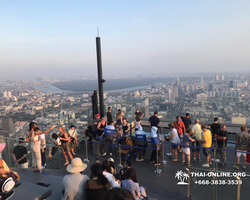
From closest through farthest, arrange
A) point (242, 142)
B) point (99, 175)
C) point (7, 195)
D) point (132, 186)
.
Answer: point (99, 175), point (132, 186), point (7, 195), point (242, 142)

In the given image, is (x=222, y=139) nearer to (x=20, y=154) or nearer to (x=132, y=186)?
(x=132, y=186)

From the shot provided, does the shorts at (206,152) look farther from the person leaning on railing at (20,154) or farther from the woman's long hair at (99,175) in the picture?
the person leaning on railing at (20,154)

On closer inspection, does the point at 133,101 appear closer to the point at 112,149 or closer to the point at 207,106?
the point at 207,106

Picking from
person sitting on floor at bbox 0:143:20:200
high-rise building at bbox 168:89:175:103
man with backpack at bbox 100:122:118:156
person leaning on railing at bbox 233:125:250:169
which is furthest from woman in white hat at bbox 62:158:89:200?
high-rise building at bbox 168:89:175:103

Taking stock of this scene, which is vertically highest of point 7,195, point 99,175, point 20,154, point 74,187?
point 99,175

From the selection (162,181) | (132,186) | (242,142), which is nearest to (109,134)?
(162,181)

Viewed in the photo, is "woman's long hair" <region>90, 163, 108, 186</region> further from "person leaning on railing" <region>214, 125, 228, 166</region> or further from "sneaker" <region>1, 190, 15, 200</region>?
"person leaning on railing" <region>214, 125, 228, 166</region>

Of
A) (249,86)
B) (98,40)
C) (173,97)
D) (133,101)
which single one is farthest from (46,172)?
(249,86)

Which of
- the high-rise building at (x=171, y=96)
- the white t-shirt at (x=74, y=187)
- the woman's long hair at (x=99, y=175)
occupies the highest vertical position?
the high-rise building at (x=171, y=96)

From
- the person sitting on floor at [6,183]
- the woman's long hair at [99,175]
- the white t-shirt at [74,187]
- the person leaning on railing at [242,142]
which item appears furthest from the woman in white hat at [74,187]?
the person leaning on railing at [242,142]
